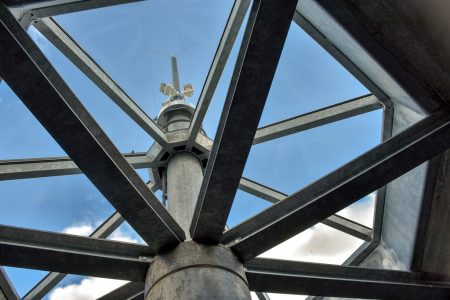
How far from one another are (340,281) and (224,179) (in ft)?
8.52

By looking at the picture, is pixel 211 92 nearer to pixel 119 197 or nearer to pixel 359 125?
pixel 119 197

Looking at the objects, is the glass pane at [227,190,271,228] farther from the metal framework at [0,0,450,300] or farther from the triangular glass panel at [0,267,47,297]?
the metal framework at [0,0,450,300]

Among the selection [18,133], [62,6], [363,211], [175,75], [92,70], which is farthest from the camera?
[175,75]

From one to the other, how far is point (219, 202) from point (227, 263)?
76cm

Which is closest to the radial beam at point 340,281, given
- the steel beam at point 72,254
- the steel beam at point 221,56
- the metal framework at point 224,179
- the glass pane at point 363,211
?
the metal framework at point 224,179

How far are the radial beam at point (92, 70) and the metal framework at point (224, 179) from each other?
0.04 meters

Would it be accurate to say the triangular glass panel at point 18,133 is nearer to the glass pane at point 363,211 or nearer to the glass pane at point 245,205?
the glass pane at point 245,205

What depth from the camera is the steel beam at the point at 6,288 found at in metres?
7.76

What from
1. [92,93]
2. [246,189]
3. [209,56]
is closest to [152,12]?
[209,56]

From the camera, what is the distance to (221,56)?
27.3 ft

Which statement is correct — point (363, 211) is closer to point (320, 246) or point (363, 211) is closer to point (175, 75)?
point (320, 246)

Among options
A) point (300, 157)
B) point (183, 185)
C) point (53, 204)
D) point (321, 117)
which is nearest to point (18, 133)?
point (53, 204)

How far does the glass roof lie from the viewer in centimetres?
1110

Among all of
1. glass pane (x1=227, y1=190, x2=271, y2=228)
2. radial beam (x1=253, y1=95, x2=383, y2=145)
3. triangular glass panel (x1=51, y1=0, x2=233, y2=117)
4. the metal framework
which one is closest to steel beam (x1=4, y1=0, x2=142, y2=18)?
the metal framework
